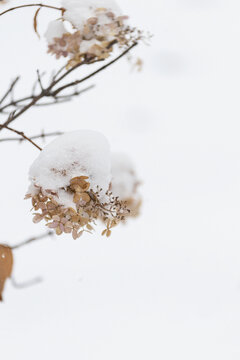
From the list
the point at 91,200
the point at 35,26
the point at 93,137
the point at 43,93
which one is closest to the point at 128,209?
the point at 91,200

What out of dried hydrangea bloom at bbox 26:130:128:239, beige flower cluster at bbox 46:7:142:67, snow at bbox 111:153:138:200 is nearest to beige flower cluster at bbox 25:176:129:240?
dried hydrangea bloom at bbox 26:130:128:239

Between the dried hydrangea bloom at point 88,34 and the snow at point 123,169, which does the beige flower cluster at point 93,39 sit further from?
the snow at point 123,169

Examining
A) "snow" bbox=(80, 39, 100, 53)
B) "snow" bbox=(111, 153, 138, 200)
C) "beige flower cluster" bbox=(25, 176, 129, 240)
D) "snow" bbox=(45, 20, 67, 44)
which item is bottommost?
"beige flower cluster" bbox=(25, 176, 129, 240)

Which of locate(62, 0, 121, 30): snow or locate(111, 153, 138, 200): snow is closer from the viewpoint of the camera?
locate(62, 0, 121, 30): snow

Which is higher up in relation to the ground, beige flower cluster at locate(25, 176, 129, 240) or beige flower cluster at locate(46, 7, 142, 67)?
beige flower cluster at locate(46, 7, 142, 67)

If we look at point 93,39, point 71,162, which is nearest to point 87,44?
point 93,39

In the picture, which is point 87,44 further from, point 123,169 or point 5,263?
point 123,169

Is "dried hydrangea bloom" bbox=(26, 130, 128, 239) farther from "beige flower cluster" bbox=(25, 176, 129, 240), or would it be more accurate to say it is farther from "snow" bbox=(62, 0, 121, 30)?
"snow" bbox=(62, 0, 121, 30)
